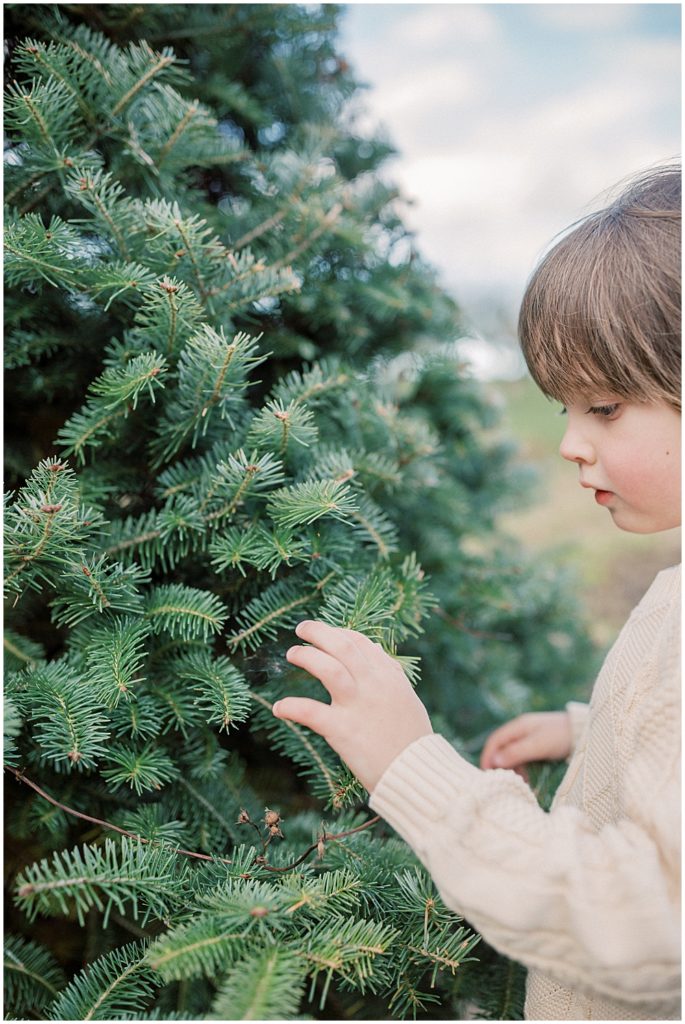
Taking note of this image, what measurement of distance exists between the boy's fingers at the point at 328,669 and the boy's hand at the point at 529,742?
0.53 m

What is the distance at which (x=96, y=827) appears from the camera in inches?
30.5

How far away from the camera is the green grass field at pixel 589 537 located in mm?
2482

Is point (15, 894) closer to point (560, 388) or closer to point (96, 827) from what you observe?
point (96, 827)

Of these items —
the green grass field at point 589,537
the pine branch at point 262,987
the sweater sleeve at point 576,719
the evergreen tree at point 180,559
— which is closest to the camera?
the pine branch at point 262,987

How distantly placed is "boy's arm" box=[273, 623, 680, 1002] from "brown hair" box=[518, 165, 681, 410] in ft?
1.18

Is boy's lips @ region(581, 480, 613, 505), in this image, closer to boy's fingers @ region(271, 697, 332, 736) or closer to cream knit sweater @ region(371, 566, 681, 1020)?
cream knit sweater @ region(371, 566, 681, 1020)

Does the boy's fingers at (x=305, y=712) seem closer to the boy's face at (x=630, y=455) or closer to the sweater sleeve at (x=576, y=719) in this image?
the boy's face at (x=630, y=455)

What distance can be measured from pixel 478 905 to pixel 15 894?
1.71ft

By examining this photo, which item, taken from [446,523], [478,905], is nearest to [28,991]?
[478,905]

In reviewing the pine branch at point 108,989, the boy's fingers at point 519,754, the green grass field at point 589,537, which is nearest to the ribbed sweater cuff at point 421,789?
Answer: the pine branch at point 108,989

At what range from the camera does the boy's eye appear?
0.71 m

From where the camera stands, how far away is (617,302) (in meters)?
0.69

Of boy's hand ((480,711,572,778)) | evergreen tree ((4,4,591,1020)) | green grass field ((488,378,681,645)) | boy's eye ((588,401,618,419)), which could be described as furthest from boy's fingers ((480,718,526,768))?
green grass field ((488,378,681,645))

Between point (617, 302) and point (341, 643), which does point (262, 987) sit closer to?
point (341, 643)
